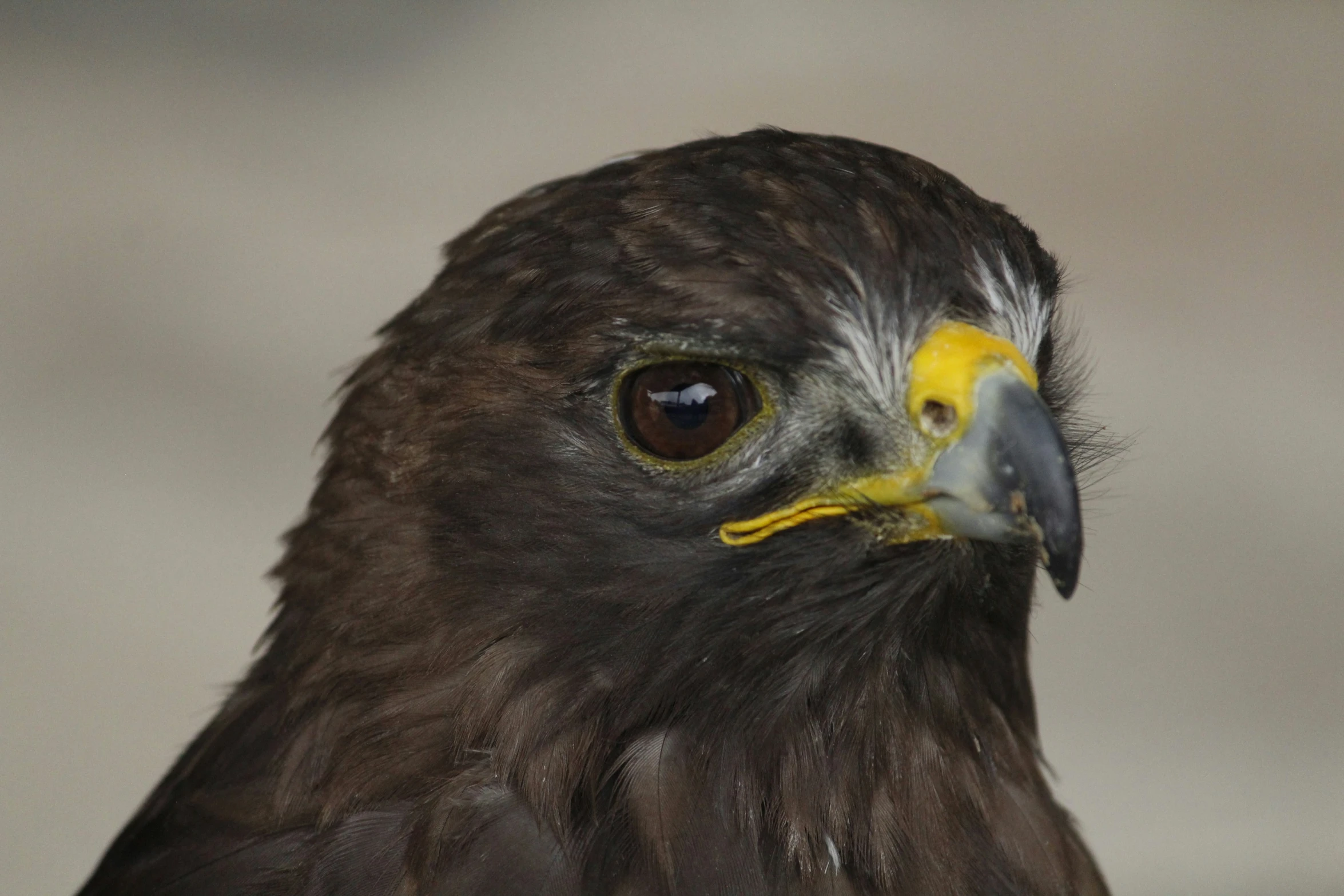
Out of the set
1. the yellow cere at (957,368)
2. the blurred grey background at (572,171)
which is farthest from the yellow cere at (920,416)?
the blurred grey background at (572,171)

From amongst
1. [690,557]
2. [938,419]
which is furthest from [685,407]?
[938,419]

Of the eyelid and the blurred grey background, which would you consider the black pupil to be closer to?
the eyelid


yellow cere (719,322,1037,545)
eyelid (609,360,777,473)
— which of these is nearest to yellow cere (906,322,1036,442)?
yellow cere (719,322,1037,545)

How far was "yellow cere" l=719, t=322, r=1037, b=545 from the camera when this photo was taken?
1799 millimetres

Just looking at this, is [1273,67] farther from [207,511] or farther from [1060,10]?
[207,511]

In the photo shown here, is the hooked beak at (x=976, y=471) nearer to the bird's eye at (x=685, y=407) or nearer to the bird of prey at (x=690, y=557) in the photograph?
the bird of prey at (x=690, y=557)

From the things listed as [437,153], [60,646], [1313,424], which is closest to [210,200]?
[437,153]

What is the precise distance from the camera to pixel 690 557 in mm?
1885

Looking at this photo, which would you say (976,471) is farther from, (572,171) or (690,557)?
(572,171)

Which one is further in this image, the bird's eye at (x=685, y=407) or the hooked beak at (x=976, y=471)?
the bird's eye at (x=685, y=407)

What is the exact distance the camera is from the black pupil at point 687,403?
1.84 meters

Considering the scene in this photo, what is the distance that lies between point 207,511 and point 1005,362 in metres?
3.82

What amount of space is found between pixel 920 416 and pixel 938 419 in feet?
0.07

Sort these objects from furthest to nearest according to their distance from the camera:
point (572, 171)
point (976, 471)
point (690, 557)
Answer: point (572, 171)
point (690, 557)
point (976, 471)
